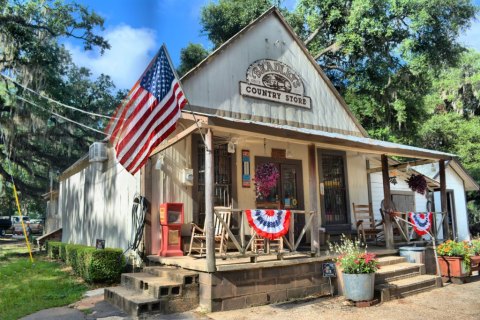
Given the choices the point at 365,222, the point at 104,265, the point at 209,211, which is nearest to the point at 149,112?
the point at 209,211

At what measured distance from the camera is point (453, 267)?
7.98 m

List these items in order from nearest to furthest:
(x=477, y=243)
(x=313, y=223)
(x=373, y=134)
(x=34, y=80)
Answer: (x=313, y=223) < (x=477, y=243) < (x=34, y=80) < (x=373, y=134)

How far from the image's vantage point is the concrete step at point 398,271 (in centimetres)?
696

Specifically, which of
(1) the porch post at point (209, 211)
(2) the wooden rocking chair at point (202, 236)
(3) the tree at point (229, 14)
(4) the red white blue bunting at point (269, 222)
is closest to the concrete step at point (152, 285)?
(1) the porch post at point (209, 211)

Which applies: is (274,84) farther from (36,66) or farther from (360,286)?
(36,66)

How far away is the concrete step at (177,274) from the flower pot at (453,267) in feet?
17.7

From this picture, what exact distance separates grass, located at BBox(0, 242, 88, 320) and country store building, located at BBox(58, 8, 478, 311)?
1.18 meters

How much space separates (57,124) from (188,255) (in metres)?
13.8

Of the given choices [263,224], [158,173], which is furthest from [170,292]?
[158,173]

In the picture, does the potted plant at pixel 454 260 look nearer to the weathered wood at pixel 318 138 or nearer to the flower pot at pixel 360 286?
the weathered wood at pixel 318 138

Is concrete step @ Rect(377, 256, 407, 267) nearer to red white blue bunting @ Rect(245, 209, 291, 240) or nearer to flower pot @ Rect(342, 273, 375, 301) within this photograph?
flower pot @ Rect(342, 273, 375, 301)

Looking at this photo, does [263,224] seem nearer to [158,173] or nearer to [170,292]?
[170,292]

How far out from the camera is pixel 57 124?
1841 cm

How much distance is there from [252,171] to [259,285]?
3300 mm
